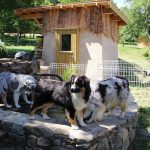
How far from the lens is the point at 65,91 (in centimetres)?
488

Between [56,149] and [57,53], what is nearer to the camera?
[56,149]

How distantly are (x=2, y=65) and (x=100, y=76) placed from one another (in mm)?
5795

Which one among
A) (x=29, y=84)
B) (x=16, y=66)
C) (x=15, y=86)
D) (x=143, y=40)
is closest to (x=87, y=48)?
Result: (x=16, y=66)

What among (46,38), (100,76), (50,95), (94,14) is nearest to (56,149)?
(50,95)

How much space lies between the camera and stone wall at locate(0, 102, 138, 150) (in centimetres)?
466

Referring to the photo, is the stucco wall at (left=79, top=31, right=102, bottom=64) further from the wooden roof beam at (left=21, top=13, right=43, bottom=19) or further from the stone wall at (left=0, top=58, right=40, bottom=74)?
the stone wall at (left=0, top=58, right=40, bottom=74)

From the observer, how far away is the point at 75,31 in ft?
45.2

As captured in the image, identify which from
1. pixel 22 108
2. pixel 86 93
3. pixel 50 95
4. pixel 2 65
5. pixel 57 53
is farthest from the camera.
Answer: pixel 57 53

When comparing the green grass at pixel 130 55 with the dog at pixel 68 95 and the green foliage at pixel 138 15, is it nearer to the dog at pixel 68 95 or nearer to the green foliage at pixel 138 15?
the green foliage at pixel 138 15

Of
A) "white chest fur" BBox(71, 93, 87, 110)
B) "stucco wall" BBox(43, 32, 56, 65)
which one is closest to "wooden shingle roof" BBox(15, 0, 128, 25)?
"stucco wall" BBox(43, 32, 56, 65)

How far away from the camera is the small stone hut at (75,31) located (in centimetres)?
1347

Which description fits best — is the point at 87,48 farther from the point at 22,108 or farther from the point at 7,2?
the point at 22,108

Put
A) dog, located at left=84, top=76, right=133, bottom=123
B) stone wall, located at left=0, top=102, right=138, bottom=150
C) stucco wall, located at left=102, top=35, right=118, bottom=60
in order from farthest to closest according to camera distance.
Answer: stucco wall, located at left=102, top=35, right=118, bottom=60, dog, located at left=84, top=76, right=133, bottom=123, stone wall, located at left=0, top=102, right=138, bottom=150

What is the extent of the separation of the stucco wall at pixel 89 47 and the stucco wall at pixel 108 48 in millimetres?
314
